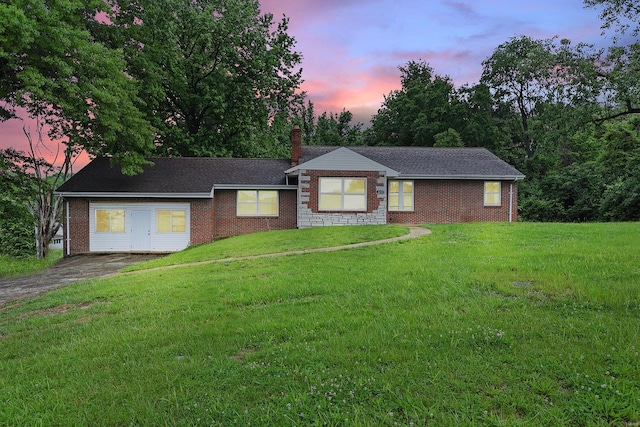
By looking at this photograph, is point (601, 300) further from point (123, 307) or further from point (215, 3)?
point (215, 3)

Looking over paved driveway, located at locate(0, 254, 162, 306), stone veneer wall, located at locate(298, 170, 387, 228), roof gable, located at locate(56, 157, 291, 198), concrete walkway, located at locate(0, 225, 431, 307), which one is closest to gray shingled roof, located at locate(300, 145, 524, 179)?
stone veneer wall, located at locate(298, 170, 387, 228)

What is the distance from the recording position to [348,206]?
1916 centimetres

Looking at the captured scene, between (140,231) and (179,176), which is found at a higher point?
(179,176)

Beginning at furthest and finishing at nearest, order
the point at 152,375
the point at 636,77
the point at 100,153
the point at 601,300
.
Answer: the point at 100,153
the point at 636,77
the point at 601,300
the point at 152,375

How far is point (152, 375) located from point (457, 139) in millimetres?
36739

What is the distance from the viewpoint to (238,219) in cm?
1997

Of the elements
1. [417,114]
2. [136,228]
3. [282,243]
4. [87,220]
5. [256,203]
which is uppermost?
[417,114]

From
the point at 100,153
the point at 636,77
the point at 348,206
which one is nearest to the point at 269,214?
the point at 348,206

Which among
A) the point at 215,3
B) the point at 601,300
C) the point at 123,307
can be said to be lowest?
the point at 123,307

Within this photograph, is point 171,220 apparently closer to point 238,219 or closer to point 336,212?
point 238,219

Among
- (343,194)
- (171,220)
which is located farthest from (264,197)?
(171,220)

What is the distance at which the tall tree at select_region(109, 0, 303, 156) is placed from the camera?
883 inches

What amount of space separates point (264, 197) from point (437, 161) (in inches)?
414

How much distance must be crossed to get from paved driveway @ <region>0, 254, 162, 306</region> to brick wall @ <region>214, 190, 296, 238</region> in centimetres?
383
